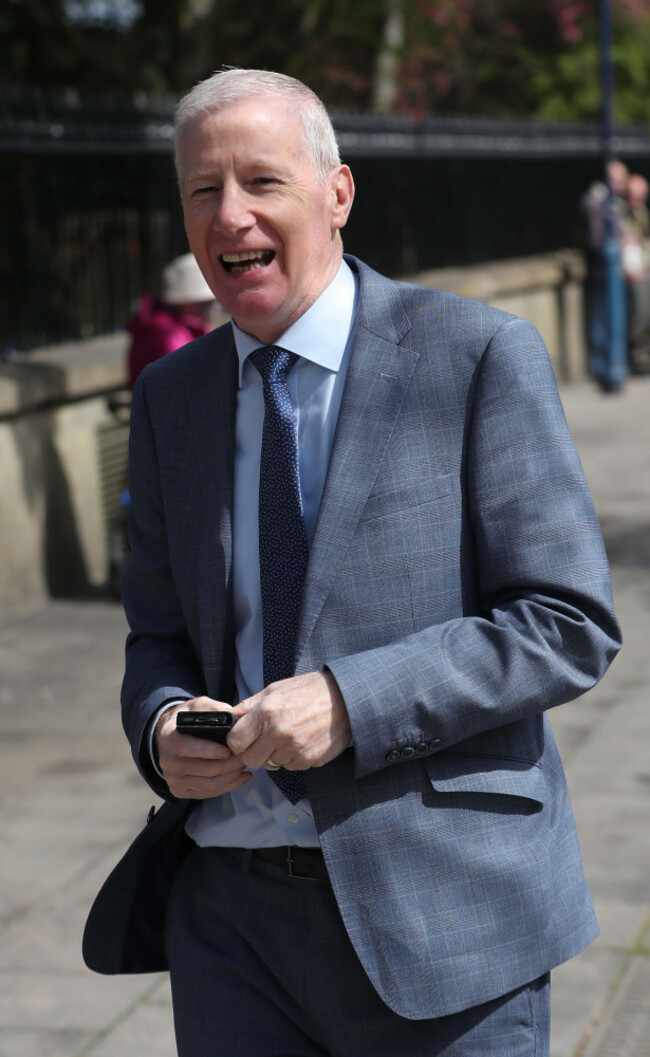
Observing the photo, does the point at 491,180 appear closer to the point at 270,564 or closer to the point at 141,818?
the point at 141,818

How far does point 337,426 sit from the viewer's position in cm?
211

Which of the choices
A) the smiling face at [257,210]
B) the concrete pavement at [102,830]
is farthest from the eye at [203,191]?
the concrete pavement at [102,830]

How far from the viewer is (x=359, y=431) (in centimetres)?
209

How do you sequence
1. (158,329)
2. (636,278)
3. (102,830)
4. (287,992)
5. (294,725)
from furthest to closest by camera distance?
1. (636,278)
2. (158,329)
3. (102,830)
4. (287,992)
5. (294,725)

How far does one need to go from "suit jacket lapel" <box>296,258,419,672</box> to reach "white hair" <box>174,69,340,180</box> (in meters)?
0.21

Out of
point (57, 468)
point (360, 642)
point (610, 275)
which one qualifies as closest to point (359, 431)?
point (360, 642)

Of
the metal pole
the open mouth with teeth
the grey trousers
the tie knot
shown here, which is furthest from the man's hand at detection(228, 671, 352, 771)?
the metal pole

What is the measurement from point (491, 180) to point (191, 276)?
33.1ft

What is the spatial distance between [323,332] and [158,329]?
205 inches

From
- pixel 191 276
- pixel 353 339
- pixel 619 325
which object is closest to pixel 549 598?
pixel 353 339

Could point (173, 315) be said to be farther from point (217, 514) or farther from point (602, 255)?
point (602, 255)

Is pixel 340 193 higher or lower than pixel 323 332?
higher

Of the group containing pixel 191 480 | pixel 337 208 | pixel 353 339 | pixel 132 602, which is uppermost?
pixel 337 208

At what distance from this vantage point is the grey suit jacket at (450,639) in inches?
79.0
